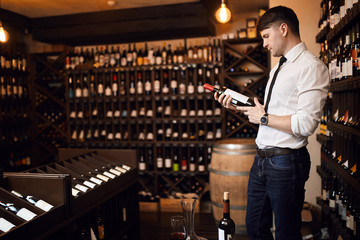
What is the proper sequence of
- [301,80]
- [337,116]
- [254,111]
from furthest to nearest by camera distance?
1. [337,116]
2. [254,111]
3. [301,80]

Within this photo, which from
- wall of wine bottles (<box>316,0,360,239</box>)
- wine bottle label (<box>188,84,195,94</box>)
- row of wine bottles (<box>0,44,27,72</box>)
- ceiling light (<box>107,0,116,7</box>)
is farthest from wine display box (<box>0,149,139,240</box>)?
row of wine bottles (<box>0,44,27,72</box>)

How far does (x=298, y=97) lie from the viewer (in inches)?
68.7

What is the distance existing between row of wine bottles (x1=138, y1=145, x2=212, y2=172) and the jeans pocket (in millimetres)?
3087

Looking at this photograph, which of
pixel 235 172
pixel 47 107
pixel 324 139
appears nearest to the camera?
pixel 235 172

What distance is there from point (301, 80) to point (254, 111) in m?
0.31

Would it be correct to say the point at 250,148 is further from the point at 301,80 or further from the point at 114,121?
the point at 114,121

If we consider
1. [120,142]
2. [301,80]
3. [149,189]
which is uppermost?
[301,80]

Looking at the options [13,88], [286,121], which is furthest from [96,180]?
[13,88]

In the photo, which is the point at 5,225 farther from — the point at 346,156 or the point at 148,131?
the point at 148,131

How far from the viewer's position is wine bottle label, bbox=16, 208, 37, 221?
1.84 meters

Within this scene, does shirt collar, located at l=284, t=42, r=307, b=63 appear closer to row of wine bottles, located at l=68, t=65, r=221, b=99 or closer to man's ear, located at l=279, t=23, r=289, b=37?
man's ear, located at l=279, t=23, r=289, b=37

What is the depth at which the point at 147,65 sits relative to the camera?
16.8 ft

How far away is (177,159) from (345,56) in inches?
124

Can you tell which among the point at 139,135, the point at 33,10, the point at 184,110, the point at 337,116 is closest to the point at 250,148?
the point at 337,116
